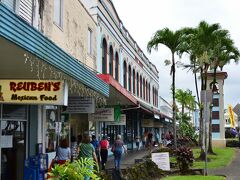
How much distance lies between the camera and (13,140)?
44.0 feet

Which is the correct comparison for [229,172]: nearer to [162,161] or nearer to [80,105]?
[162,161]

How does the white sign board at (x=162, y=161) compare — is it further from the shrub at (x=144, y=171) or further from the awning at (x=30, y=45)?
the awning at (x=30, y=45)

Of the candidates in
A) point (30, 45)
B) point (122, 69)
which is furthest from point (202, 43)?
point (30, 45)

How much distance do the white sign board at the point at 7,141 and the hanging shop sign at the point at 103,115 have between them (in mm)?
8030

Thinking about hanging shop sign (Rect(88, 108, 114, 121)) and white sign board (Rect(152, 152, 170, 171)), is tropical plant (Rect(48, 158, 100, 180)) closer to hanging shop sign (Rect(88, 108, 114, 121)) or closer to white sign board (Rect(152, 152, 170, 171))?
white sign board (Rect(152, 152, 170, 171))

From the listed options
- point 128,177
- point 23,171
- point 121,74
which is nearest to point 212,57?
point 121,74

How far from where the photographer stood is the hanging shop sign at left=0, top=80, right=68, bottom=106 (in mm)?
10359

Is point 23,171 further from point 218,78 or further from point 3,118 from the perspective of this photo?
point 218,78

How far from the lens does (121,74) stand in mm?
32000

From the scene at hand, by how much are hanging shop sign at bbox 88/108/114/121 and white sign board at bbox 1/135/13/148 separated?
8.03 meters

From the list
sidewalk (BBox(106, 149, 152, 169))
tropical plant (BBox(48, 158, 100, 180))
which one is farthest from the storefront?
sidewalk (BBox(106, 149, 152, 169))

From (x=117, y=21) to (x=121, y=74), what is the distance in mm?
3592

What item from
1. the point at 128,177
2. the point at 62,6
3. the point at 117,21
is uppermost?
the point at 117,21

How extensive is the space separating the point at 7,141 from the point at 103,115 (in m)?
8.67
